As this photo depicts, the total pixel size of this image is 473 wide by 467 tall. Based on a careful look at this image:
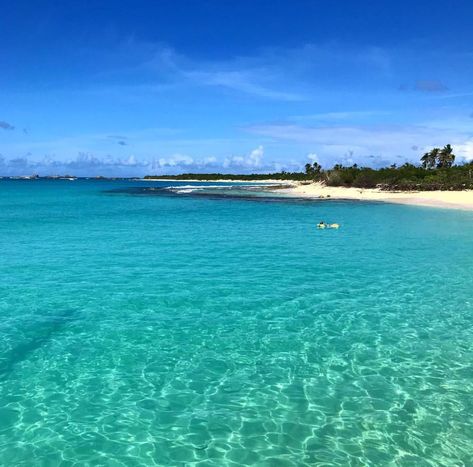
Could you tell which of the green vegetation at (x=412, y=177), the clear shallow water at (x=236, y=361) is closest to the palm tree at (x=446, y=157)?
the green vegetation at (x=412, y=177)

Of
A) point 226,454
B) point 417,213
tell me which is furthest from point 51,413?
point 417,213

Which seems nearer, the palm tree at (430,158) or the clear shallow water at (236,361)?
the clear shallow water at (236,361)

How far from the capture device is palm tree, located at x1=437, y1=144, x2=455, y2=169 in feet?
442

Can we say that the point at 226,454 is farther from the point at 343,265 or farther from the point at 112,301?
the point at 343,265

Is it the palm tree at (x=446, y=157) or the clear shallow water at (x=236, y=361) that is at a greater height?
the palm tree at (x=446, y=157)

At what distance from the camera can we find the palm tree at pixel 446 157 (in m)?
135

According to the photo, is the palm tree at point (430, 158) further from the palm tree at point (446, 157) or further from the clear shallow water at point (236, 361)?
the clear shallow water at point (236, 361)

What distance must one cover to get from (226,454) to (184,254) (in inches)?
763

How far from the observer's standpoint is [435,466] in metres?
7.73

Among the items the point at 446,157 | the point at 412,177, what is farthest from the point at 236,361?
the point at 446,157

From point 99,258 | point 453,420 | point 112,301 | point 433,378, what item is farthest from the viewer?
point 99,258

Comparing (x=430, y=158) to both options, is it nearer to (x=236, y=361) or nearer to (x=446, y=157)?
(x=446, y=157)

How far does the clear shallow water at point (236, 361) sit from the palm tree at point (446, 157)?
123459 millimetres

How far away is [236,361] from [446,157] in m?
142
